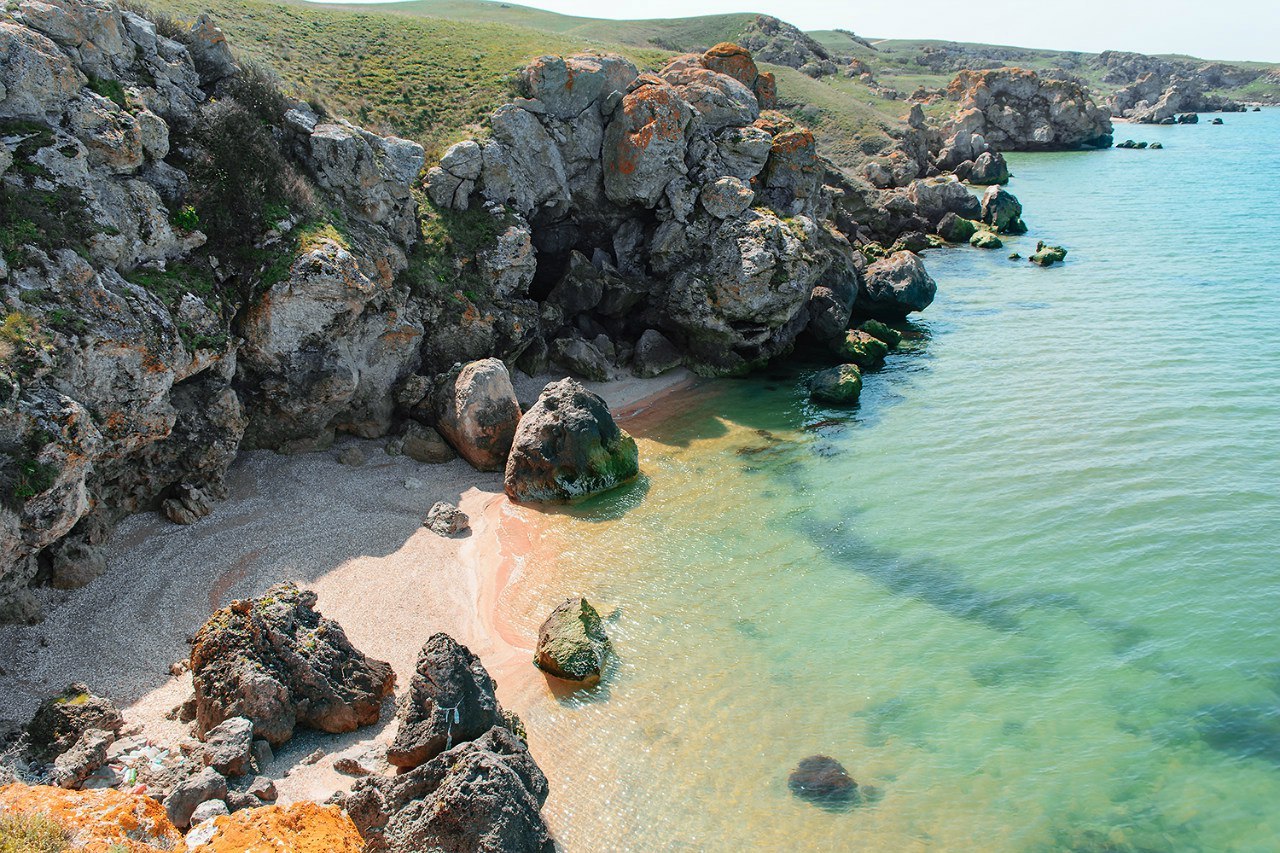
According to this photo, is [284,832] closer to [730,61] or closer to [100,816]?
[100,816]

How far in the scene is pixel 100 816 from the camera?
10016 millimetres

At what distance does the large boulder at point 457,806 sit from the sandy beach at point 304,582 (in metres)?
1.34

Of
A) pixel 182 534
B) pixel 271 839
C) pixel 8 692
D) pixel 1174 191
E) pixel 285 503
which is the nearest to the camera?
pixel 271 839

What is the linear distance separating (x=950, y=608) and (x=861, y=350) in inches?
706

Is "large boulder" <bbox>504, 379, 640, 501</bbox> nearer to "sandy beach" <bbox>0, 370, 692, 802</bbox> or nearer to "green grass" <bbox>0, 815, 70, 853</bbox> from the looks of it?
"sandy beach" <bbox>0, 370, 692, 802</bbox>

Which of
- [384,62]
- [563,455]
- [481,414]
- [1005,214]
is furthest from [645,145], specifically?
[1005,214]

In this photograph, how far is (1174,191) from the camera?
74.9 metres

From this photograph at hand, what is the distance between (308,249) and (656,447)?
43.1ft

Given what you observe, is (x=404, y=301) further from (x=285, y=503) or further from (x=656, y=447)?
(x=656, y=447)

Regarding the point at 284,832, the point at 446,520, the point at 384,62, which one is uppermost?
the point at 384,62

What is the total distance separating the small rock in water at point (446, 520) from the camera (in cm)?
2302

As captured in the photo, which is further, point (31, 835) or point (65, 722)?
point (65, 722)

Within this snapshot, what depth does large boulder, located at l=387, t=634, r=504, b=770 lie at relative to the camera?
1420 cm

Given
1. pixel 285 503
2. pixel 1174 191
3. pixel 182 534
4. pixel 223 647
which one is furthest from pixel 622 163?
pixel 1174 191
